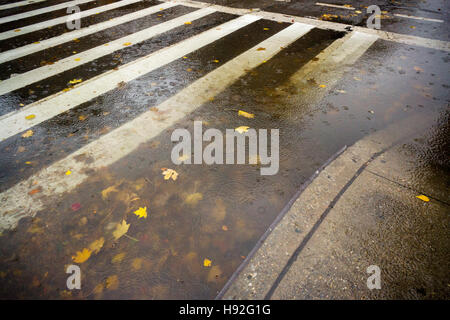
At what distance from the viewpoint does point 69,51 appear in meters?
5.95

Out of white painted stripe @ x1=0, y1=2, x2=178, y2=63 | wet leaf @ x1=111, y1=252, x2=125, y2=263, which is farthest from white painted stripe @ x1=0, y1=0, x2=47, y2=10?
wet leaf @ x1=111, y1=252, x2=125, y2=263

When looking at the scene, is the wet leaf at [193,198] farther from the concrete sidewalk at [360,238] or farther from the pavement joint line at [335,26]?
the pavement joint line at [335,26]

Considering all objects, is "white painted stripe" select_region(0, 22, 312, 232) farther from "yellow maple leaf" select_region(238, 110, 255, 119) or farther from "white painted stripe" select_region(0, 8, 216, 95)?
"white painted stripe" select_region(0, 8, 216, 95)

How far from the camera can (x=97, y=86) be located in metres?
4.77

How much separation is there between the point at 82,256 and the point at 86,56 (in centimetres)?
479

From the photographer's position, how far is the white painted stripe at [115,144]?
9.57 feet

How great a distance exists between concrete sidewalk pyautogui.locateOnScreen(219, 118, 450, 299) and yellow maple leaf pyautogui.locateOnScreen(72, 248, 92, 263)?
1303 millimetres

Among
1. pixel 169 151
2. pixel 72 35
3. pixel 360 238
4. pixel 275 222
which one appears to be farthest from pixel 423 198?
pixel 72 35

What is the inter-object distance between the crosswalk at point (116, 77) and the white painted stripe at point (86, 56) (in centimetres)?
2

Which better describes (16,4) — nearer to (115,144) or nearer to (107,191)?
(115,144)

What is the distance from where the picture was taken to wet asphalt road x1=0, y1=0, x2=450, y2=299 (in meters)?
2.42

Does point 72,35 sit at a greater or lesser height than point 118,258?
greater
